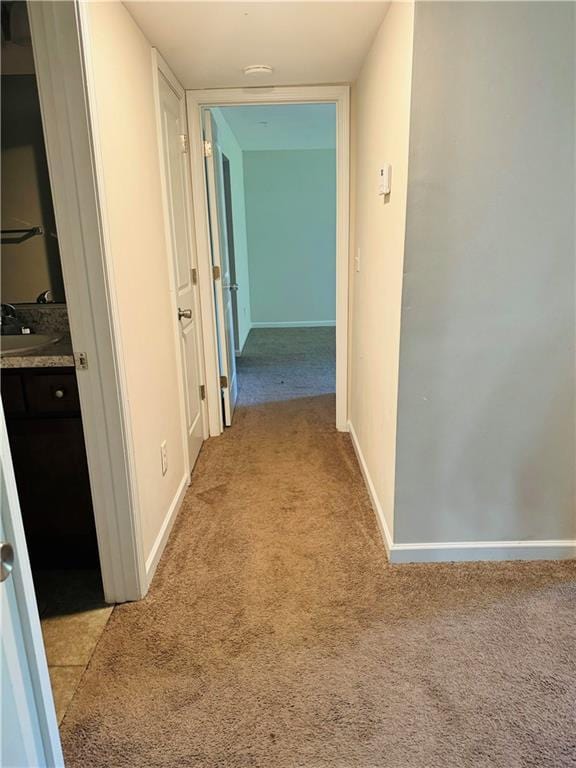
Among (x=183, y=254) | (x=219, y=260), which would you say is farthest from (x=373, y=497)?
(x=219, y=260)

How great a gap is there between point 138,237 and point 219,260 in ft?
4.35

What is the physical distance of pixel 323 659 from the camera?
5.24 ft

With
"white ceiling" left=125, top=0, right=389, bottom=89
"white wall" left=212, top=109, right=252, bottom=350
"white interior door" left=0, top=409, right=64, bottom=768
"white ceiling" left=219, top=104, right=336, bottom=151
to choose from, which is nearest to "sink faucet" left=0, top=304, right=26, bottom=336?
"white ceiling" left=125, top=0, right=389, bottom=89

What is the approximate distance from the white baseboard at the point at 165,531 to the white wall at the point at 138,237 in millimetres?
25

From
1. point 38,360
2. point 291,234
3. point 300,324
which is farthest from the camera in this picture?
point 300,324

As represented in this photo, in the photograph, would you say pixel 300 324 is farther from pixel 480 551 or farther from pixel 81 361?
pixel 81 361

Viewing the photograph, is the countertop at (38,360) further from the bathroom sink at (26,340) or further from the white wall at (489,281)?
the white wall at (489,281)

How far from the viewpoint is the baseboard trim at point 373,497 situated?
2131mm

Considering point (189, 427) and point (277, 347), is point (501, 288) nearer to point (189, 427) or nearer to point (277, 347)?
point (189, 427)

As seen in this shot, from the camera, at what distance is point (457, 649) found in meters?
1.63

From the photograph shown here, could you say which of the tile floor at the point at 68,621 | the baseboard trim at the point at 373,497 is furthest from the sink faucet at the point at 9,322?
the baseboard trim at the point at 373,497

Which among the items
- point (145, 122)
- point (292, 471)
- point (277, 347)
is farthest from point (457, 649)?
point (277, 347)

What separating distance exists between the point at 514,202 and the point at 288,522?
63.6 inches

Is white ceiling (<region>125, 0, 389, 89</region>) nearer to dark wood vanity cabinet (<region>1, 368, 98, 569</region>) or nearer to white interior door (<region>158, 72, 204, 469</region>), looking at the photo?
white interior door (<region>158, 72, 204, 469</region>)
